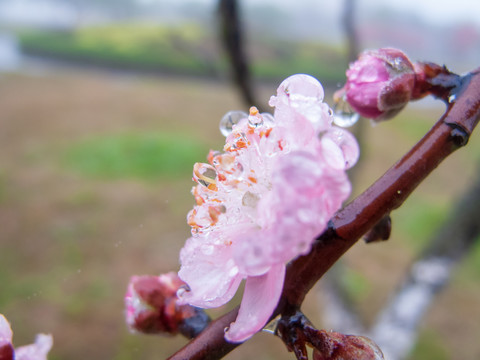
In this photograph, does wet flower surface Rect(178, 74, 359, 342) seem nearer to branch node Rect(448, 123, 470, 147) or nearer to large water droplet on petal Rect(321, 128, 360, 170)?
large water droplet on petal Rect(321, 128, 360, 170)

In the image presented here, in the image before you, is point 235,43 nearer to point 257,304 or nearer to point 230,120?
point 230,120

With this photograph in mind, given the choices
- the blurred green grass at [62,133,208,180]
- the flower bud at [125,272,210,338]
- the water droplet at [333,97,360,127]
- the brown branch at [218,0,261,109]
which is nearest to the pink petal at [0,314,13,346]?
the flower bud at [125,272,210,338]

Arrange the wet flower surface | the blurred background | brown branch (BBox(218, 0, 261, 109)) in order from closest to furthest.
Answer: the wet flower surface, brown branch (BBox(218, 0, 261, 109)), the blurred background

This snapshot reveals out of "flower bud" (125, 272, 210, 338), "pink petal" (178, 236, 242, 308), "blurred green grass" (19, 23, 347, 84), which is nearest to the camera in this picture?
"pink petal" (178, 236, 242, 308)

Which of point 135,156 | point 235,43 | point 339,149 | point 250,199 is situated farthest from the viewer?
point 135,156

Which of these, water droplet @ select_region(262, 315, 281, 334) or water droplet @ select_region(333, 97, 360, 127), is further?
water droplet @ select_region(333, 97, 360, 127)

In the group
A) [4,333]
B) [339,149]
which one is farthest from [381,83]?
[4,333]

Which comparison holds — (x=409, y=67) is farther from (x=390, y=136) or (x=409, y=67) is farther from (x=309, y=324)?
(x=390, y=136)

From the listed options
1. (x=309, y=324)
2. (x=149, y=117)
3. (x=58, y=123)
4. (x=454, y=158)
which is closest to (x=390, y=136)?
(x=454, y=158)
